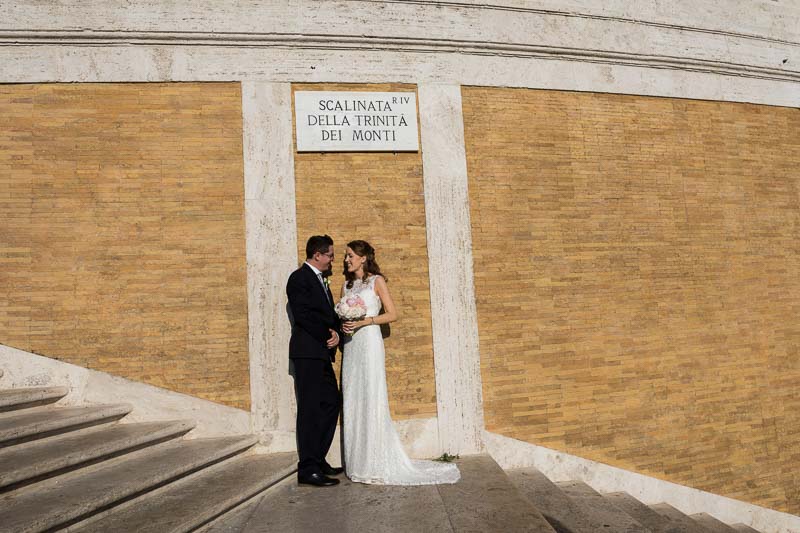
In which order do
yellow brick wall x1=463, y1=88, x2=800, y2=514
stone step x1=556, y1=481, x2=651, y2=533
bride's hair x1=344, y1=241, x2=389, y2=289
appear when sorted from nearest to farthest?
1. stone step x1=556, y1=481, x2=651, y2=533
2. bride's hair x1=344, y1=241, x2=389, y2=289
3. yellow brick wall x1=463, y1=88, x2=800, y2=514

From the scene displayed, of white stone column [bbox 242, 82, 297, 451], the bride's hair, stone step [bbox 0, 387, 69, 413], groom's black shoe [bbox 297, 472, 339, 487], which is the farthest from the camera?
white stone column [bbox 242, 82, 297, 451]

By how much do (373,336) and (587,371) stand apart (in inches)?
104

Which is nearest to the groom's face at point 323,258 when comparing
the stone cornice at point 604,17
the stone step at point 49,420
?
the stone step at point 49,420

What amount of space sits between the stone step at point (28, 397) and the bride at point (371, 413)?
265cm

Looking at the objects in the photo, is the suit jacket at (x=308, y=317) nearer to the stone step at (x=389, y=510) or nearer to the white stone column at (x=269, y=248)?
the white stone column at (x=269, y=248)

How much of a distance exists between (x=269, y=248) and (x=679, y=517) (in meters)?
4.95

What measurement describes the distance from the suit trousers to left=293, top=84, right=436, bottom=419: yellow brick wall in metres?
0.94

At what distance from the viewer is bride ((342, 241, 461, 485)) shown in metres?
4.46

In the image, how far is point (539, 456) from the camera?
559 centimetres

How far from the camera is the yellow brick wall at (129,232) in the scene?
5.18m

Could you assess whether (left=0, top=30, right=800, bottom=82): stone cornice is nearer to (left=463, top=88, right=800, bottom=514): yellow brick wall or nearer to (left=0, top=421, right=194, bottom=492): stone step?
(left=463, top=88, right=800, bottom=514): yellow brick wall

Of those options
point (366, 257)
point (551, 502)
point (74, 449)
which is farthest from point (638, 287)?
point (74, 449)

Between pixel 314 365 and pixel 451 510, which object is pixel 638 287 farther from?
pixel 314 365

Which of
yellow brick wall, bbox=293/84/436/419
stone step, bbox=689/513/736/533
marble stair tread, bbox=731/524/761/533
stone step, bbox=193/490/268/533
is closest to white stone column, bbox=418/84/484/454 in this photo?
yellow brick wall, bbox=293/84/436/419
